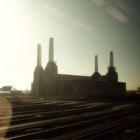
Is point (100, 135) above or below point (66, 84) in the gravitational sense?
below

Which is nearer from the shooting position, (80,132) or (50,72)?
(80,132)

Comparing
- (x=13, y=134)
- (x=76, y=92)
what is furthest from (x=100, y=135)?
(x=76, y=92)

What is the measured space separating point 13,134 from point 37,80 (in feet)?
156

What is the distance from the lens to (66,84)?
6088cm

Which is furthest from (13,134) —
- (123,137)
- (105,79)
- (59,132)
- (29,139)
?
(105,79)

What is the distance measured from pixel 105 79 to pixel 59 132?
201 ft

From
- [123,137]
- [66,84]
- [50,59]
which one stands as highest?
[50,59]

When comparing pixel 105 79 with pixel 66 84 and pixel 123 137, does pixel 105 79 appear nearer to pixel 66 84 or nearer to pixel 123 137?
pixel 66 84

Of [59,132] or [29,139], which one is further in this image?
[59,132]

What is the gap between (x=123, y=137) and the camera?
34.8 ft

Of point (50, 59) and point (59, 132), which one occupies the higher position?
point (50, 59)

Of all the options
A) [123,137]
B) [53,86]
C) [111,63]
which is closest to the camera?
[123,137]

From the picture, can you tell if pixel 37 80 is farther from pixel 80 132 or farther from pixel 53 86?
pixel 80 132

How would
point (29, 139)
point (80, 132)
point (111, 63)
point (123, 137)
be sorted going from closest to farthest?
point (29, 139)
point (123, 137)
point (80, 132)
point (111, 63)
